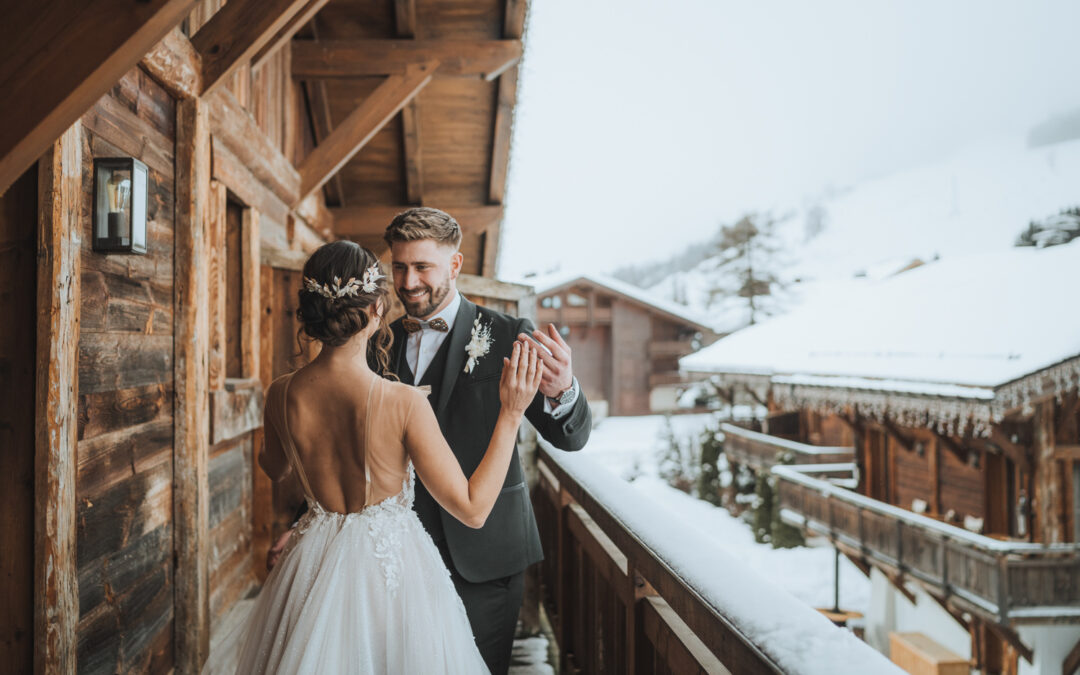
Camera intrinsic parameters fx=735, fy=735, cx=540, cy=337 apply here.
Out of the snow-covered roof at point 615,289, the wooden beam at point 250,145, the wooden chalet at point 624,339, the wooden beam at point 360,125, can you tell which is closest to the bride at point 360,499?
the wooden beam at point 250,145

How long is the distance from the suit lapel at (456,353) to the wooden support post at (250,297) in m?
2.22

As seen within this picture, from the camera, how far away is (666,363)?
26094 millimetres

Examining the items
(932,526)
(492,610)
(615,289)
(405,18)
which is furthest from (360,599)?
(615,289)

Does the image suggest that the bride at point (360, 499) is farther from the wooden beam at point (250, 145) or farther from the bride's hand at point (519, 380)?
the wooden beam at point (250, 145)

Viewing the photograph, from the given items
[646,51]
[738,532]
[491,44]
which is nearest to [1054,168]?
[738,532]

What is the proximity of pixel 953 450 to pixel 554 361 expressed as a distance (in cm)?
1112

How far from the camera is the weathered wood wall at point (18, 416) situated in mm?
1783

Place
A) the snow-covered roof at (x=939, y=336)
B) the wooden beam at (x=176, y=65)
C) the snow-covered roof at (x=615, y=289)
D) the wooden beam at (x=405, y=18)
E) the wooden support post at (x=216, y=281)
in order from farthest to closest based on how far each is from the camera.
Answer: the snow-covered roof at (x=615, y=289), the snow-covered roof at (x=939, y=336), the wooden beam at (x=405, y=18), the wooden support post at (x=216, y=281), the wooden beam at (x=176, y=65)

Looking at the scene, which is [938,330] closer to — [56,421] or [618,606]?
[618,606]

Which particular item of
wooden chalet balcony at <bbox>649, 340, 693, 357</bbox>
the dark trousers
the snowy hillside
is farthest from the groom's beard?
the snowy hillside

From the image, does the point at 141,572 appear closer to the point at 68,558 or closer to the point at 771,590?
the point at 68,558

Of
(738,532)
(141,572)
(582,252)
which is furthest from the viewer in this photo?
(582,252)

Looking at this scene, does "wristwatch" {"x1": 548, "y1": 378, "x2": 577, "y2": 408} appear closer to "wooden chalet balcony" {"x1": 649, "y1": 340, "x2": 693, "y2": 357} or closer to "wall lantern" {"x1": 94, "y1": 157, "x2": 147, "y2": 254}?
"wall lantern" {"x1": 94, "y1": 157, "x2": 147, "y2": 254}

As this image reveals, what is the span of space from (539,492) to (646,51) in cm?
15799
